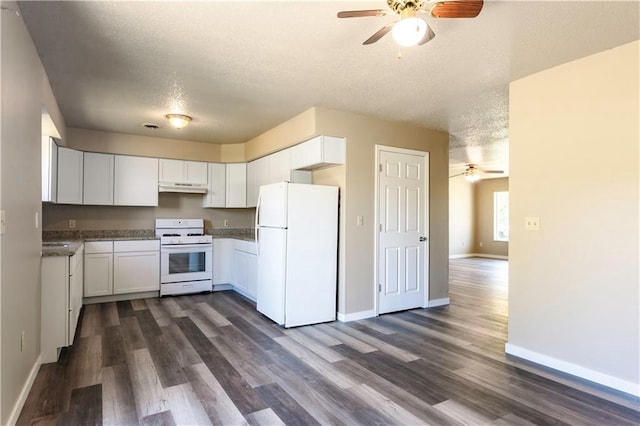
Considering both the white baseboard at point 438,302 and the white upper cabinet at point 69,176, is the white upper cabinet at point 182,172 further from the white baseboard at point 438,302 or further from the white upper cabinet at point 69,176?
the white baseboard at point 438,302

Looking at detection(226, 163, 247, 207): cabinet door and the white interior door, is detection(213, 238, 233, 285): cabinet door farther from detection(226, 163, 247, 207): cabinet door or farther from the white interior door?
the white interior door

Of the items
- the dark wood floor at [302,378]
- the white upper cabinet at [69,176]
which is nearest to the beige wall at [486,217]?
the dark wood floor at [302,378]

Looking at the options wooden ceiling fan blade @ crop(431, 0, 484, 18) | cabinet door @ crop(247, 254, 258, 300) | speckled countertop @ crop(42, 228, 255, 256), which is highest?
wooden ceiling fan blade @ crop(431, 0, 484, 18)

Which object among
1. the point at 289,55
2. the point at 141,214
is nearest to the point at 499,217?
the point at 141,214

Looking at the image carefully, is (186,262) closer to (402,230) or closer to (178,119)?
(178,119)

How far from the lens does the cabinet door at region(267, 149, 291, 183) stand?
470 centimetres

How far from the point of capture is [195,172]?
19.1ft

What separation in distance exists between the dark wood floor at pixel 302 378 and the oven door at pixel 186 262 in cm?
107

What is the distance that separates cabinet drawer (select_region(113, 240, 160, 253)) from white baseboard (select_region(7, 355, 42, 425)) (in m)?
2.31

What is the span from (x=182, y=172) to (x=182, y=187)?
25 centimetres

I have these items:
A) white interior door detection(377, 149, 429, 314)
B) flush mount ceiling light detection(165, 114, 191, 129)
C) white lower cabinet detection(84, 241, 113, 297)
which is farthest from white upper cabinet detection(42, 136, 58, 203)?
white interior door detection(377, 149, 429, 314)

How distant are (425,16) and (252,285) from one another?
154 inches

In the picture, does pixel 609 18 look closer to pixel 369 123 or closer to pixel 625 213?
pixel 625 213

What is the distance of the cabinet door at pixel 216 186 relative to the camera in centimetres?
595
